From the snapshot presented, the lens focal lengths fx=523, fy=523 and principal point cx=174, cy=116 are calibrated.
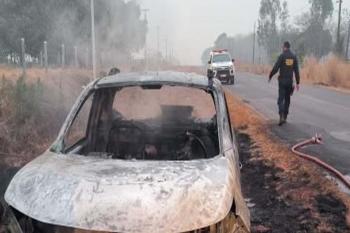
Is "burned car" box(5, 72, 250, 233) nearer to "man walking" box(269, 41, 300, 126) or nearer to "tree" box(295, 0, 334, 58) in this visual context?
"man walking" box(269, 41, 300, 126)

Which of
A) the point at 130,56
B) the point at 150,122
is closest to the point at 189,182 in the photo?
the point at 150,122

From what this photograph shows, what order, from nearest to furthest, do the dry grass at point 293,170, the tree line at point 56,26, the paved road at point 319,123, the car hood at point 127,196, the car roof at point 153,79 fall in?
the car hood at point 127,196 → the car roof at point 153,79 → the dry grass at point 293,170 → the paved road at point 319,123 → the tree line at point 56,26

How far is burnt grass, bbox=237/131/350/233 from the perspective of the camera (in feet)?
18.1

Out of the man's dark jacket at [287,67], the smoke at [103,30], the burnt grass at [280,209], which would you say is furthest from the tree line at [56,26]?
the burnt grass at [280,209]

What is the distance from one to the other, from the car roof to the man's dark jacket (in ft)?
24.9

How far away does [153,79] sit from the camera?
187 inches

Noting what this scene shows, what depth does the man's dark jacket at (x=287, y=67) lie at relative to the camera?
12.2 metres

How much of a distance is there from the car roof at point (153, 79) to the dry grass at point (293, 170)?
2.03m

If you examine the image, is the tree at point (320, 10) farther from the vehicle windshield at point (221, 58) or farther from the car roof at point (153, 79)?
the car roof at point (153, 79)

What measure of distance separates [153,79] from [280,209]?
2545mm

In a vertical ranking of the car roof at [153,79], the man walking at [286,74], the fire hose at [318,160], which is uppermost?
the car roof at [153,79]

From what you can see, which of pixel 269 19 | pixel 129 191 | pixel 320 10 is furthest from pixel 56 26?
pixel 269 19

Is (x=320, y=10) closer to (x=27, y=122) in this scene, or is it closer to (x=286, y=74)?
(x=286, y=74)

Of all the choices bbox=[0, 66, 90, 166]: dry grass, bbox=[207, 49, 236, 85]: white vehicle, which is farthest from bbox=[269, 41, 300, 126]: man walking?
bbox=[207, 49, 236, 85]: white vehicle
